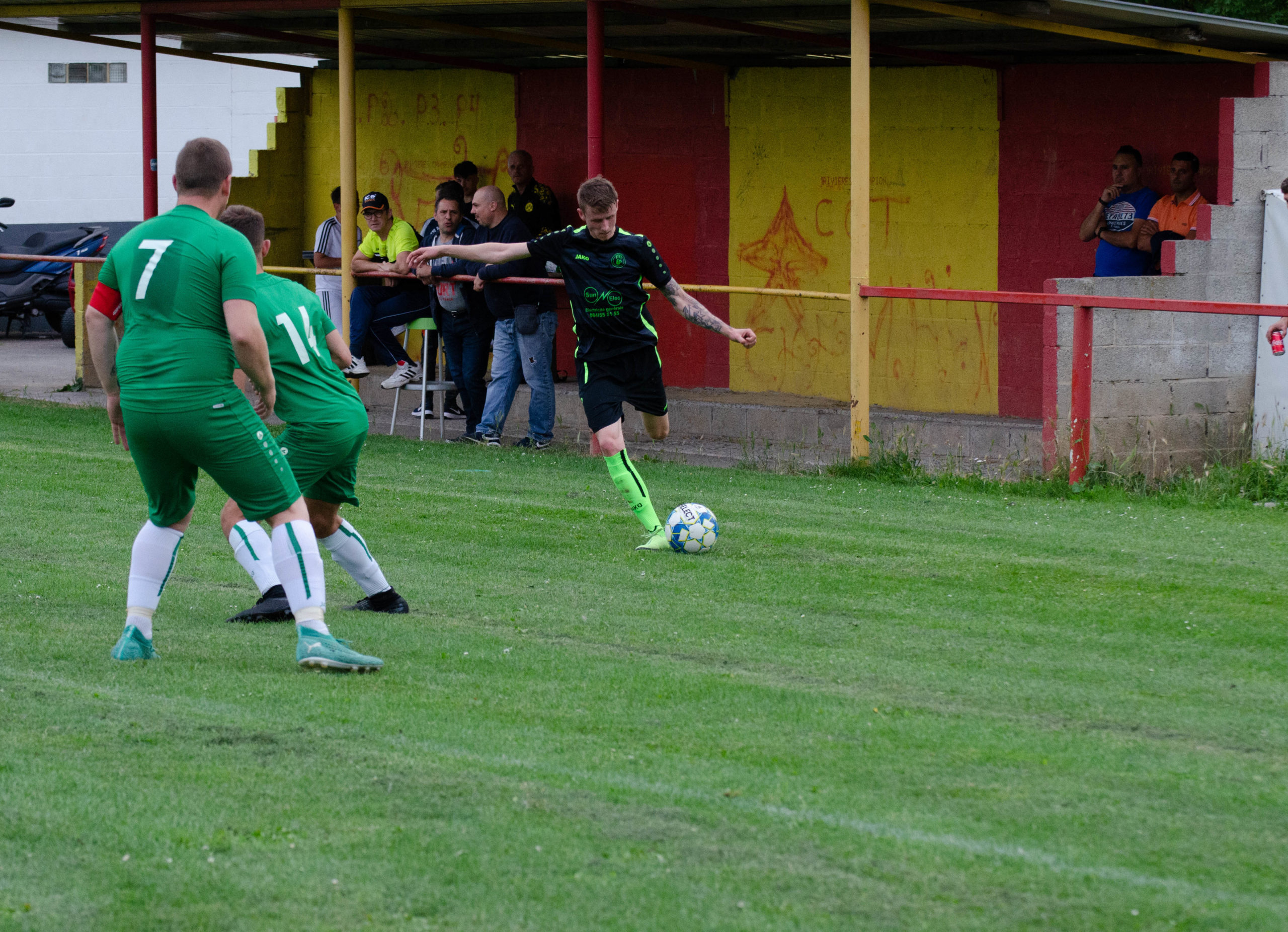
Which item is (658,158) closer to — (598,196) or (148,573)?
(598,196)

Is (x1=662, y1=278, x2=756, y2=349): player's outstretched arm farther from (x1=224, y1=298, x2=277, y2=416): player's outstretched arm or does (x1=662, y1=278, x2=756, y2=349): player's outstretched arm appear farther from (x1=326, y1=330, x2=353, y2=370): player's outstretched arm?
(x1=224, y1=298, x2=277, y2=416): player's outstretched arm

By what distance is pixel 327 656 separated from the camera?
6.06 metres

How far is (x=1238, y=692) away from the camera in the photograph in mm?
5895

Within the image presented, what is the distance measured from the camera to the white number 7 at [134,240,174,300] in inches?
231

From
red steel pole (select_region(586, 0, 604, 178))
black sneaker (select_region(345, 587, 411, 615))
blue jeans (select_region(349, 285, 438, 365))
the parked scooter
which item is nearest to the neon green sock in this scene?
black sneaker (select_region(345, 587, 411, 615))

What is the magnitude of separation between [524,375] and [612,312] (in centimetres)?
467

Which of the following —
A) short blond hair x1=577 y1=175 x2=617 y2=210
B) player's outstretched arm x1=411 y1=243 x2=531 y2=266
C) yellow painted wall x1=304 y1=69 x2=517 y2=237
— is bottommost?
player's outstretched arm x1=411 y1=243 x2=531 y2=266

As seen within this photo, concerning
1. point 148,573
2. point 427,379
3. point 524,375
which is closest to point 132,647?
point 148,573

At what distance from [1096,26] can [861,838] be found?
32.0 ft

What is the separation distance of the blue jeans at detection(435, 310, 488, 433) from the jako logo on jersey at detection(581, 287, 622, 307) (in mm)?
4907

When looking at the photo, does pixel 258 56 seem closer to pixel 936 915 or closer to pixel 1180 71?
pixel 1180 71

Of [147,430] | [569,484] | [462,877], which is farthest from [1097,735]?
[569,484]

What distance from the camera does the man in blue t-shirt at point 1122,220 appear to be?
13875 millimetres

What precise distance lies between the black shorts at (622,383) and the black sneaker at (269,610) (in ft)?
8.35
